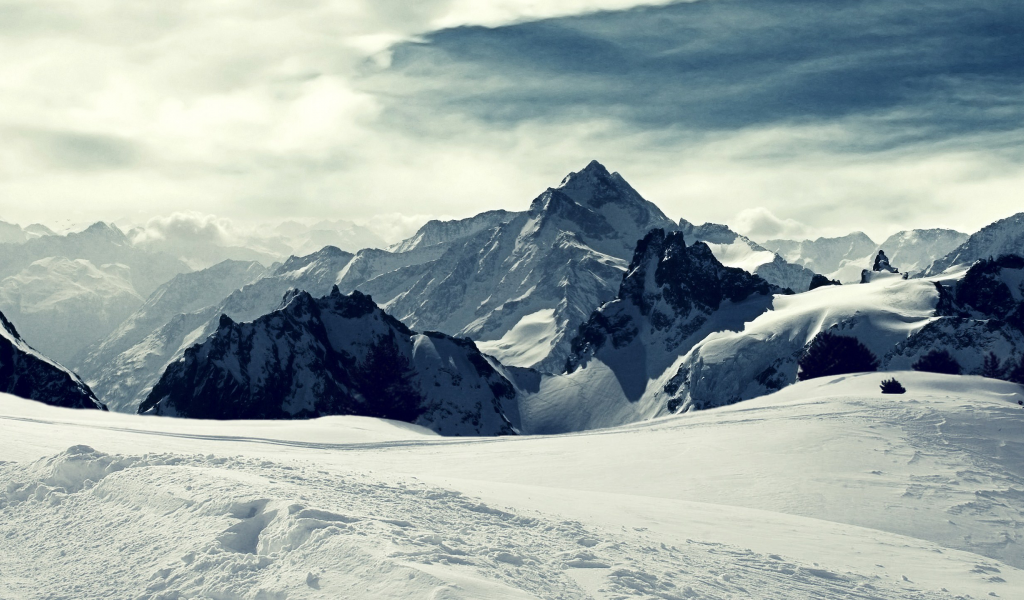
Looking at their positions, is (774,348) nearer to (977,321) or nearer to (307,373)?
(977,321)

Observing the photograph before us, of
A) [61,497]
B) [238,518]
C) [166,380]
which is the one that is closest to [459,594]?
[238,518]

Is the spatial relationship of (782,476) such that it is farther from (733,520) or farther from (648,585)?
(648,585)

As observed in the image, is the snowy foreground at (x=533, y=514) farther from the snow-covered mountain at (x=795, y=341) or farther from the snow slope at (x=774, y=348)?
the snow-covered mountain at (x=795, y=341)

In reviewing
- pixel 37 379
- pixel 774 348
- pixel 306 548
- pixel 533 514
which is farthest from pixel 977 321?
pixel 306 548

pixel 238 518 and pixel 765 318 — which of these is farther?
pixel 765 318

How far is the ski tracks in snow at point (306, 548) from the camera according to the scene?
11.3 metres

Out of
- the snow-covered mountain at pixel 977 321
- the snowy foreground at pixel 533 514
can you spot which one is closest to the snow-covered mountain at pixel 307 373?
the snow-covered mountain at pixel 977 321

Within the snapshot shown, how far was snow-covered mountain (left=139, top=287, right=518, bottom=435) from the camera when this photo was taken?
145m

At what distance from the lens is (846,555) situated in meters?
16.1

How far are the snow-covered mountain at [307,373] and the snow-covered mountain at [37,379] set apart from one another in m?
22.9

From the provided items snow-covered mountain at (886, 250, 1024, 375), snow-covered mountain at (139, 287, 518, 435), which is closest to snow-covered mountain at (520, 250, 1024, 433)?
snow-covered mountain at (886, 250, 1024, 375)

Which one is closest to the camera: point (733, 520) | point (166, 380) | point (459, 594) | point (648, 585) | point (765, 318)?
point (459, 594)

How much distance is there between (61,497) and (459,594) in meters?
7.77

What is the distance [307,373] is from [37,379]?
44.9 m
